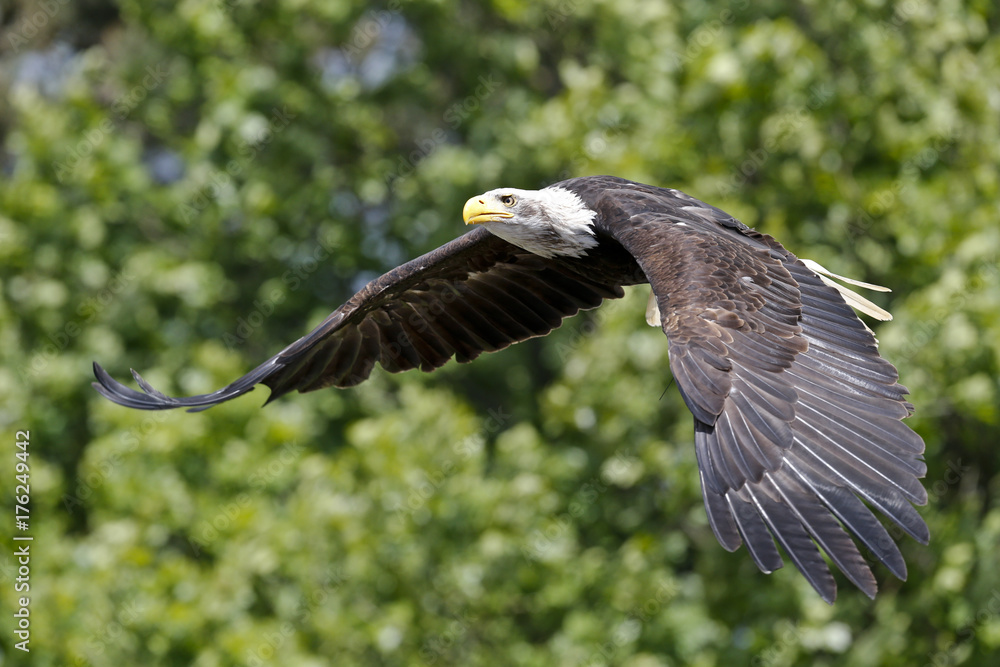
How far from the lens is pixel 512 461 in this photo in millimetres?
11914

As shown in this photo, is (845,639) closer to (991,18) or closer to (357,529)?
(357,529)

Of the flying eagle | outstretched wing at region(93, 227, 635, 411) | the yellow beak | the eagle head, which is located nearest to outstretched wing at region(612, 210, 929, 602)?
the flying eagle

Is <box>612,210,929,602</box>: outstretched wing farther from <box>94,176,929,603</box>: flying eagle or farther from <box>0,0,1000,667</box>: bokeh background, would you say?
<box>0,0,1000,667</box>: bokeh background

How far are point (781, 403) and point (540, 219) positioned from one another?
6.16 ft

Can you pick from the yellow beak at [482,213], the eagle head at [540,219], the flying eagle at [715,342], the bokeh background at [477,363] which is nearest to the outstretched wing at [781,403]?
→ the flying eagle at [715,342]

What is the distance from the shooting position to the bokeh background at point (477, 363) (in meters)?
10.6

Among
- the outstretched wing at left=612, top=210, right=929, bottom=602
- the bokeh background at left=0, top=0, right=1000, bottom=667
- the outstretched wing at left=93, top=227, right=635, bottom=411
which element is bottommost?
the bokeh background at left=0, top=0, right=1000, bottom=667

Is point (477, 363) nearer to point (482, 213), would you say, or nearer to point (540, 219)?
point (482, 213)

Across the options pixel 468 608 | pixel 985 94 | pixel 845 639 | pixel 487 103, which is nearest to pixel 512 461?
pixel 468 608

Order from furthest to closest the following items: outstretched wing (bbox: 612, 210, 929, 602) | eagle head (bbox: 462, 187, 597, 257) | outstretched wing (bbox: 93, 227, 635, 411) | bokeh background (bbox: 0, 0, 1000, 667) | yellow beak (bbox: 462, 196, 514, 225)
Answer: bokeh background (bbox: 0, 0, 1000, 667) → outstretched wing (bbox: 93, 227, 635, 411) → yellow beak (bbox: 462, 196, 514, 225) → eagle head (bbox: 462, 187, 597, 257) → outstretched wing (bbox: 612, 210, 929, 602)

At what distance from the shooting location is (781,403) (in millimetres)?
5340

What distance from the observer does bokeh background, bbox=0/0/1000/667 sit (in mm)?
10578

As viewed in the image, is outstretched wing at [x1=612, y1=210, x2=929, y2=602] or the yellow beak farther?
the yellow beak

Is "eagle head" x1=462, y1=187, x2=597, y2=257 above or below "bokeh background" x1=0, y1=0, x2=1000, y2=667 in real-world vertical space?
above
